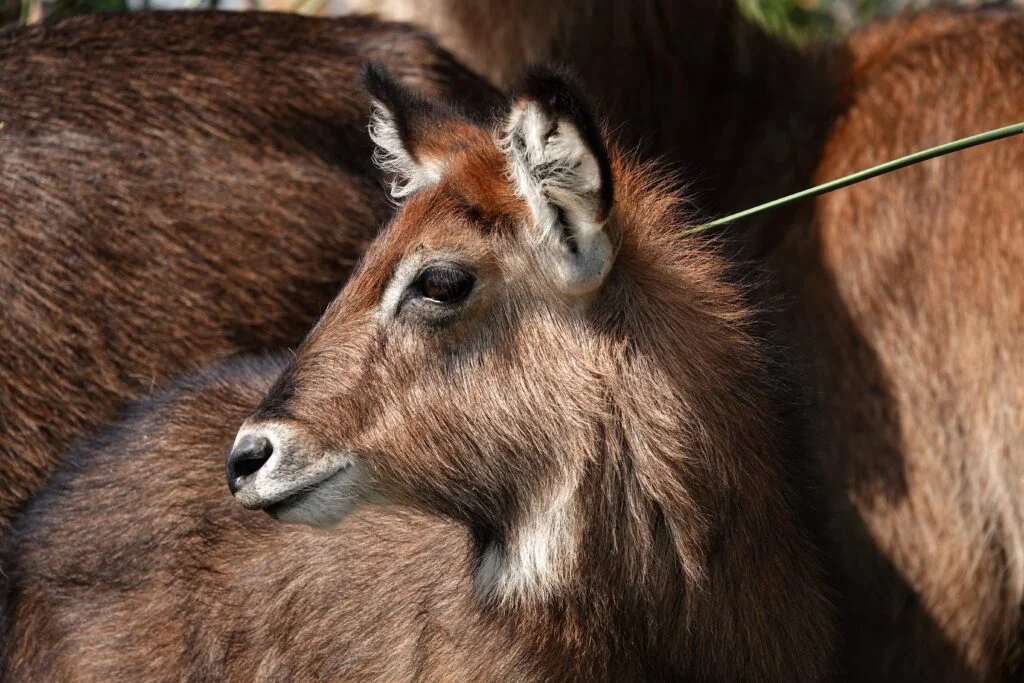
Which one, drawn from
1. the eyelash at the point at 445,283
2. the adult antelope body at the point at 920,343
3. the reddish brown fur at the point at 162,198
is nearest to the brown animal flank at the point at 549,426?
the eyelash at the point at 445,283

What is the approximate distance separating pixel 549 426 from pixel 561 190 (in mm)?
662

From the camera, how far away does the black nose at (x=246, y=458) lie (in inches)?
152

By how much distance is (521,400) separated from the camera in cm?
404

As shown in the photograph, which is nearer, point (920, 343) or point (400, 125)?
point (400, 125)

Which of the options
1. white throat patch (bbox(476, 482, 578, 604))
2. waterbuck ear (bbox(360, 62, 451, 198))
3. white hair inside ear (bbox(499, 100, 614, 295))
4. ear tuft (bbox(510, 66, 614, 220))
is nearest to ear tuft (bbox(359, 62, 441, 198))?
waterbuck ear (bbox(360, 62, 451, 198))

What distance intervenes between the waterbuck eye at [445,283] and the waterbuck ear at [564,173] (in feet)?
0.79

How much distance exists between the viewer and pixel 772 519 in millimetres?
4219

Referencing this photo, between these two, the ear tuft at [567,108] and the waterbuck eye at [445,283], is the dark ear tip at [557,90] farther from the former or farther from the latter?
the waterbuck eye at [445,283]

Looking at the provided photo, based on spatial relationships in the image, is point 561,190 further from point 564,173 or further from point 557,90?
point 557,90

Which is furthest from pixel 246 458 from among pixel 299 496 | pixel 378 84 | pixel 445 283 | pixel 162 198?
pixel 162 198

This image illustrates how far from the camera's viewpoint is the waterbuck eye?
3955 millimetres

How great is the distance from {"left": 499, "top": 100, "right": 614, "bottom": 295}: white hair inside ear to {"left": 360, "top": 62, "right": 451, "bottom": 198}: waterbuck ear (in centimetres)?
38

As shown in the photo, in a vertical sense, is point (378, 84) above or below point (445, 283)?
above

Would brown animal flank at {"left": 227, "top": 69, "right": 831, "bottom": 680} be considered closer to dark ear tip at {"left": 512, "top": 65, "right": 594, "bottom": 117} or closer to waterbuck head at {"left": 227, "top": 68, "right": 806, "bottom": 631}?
waterbuck head at {"left": 227, "top": 68, "right": 806, "bottom": 631}
